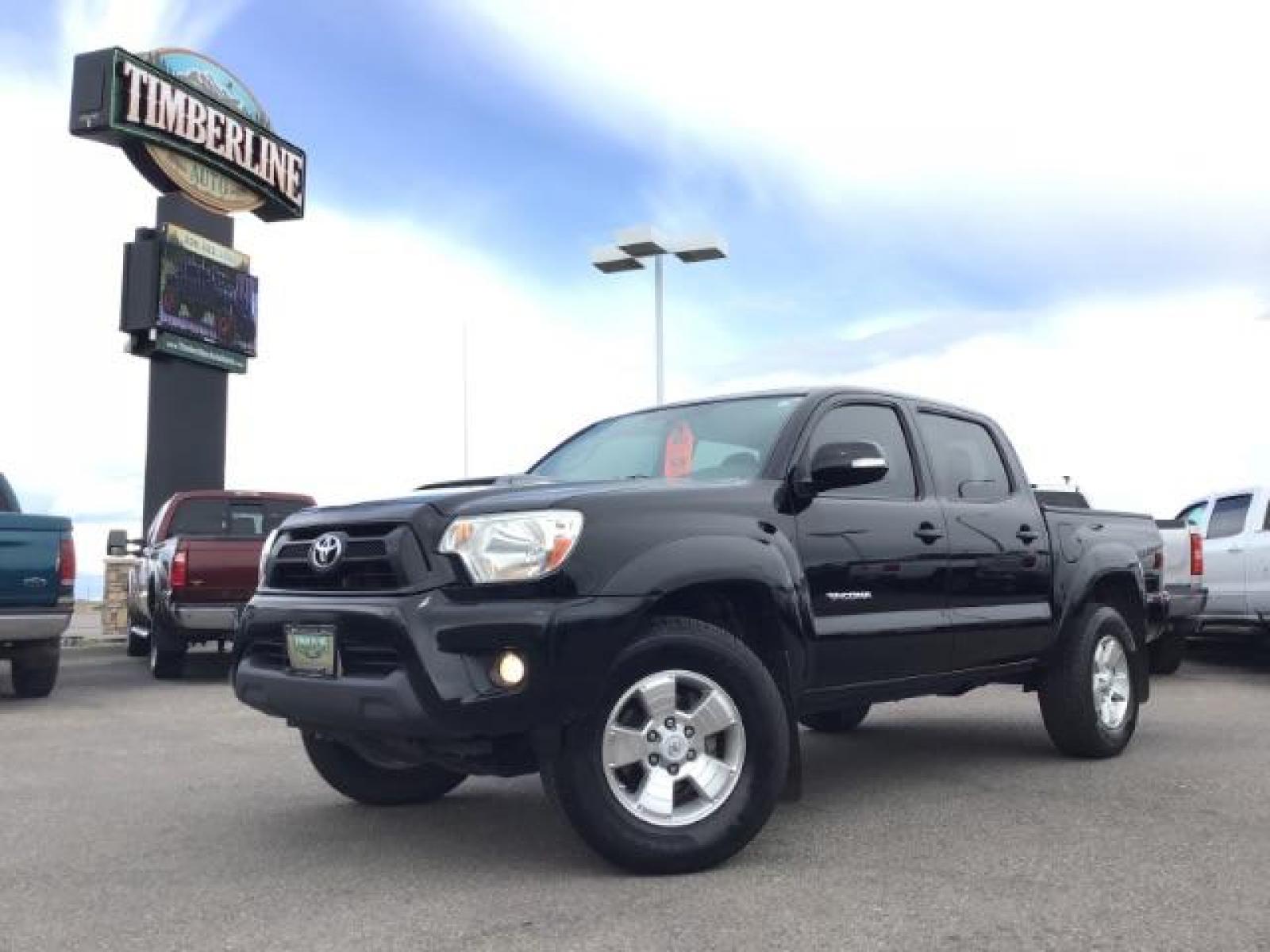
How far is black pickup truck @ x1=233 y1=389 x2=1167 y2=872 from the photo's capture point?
13.5 feet

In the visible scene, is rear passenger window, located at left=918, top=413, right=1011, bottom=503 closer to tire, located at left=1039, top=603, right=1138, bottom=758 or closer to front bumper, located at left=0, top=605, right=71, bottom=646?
tire, located at left=1039, top=603, right=1138, bottom=758

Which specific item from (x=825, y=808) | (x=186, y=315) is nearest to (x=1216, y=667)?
(x=825, y=808)

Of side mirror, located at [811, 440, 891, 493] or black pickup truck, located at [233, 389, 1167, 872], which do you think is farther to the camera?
side mirror, located at [811, 440, 891, 493]

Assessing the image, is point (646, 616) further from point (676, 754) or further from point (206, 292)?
point (206, 292)

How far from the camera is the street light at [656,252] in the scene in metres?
21.5

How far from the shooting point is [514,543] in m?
4.22

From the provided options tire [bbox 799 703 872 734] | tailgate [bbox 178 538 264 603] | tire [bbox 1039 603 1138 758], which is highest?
tailgate [bbox 178 538 264 603]

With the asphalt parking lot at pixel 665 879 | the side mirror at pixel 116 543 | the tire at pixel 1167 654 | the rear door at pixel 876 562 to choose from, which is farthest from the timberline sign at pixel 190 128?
the rear door at pixel 876 562

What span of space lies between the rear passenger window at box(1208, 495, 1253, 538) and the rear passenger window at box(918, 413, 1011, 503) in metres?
7.03

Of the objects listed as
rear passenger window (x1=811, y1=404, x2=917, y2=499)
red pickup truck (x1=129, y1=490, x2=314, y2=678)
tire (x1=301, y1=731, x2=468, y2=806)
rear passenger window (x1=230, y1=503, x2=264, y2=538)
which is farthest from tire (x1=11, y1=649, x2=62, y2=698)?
A: rear passenger window (x1=811, y1=404, x2=917, y2=499)

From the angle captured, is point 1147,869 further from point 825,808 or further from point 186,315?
point 186,315

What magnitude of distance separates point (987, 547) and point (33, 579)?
285 inches

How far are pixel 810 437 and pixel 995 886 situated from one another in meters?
1.96

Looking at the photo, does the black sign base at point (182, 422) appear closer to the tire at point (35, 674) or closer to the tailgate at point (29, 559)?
the tire at point (35, 674)
